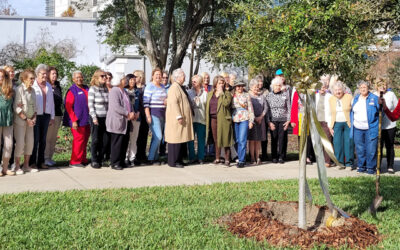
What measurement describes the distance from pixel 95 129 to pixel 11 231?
4.48m

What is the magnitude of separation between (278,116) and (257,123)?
56 cm

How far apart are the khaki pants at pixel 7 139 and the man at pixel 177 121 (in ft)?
9.73

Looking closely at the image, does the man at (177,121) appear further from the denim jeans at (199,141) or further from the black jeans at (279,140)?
the black jeans at (279,140)

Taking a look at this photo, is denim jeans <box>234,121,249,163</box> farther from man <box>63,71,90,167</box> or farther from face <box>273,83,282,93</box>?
man <box>63,71,90,167</box>

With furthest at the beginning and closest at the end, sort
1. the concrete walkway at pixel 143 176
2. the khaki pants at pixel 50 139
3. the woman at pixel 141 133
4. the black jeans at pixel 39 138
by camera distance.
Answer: the woman at pixel 141 133, the khaki pants at pixel 50 139, the black jeans at pixel 39 138, the concrete walkway at pixel 143 176

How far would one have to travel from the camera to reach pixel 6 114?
339 inches

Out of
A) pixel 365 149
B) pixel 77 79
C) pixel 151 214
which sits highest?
pixel 77 79

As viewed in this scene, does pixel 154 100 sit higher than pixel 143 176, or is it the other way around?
pixel 154 100

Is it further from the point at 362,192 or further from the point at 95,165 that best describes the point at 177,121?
the point at 362,192

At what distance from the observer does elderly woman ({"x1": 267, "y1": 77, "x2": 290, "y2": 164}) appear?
36.6 feet

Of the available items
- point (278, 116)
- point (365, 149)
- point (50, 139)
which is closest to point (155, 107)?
point (50, 139)

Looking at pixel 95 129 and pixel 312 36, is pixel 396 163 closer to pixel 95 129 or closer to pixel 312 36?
pixel 312 36

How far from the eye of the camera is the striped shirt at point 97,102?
9844mm

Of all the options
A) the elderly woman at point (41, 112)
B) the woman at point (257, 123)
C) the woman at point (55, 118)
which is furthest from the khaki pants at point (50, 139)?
the woman at point (257, 123)
